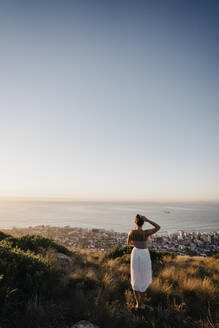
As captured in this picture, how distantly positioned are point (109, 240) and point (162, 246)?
6.20 meters

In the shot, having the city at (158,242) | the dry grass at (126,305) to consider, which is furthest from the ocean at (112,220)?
the dry grass at (126,305)

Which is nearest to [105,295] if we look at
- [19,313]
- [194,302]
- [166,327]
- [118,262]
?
[166,327]

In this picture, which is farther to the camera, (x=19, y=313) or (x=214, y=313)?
(x=214, y=313)

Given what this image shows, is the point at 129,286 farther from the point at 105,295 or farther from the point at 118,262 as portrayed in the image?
the point at 118,262

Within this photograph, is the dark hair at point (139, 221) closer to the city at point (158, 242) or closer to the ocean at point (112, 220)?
the city at point (158, 242)

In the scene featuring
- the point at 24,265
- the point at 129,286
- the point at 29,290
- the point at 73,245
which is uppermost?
the point at 24,265

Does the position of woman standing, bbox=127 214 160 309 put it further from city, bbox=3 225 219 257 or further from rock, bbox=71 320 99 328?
city, bbox=3 225 219 257

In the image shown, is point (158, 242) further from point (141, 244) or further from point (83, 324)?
point (83, 324)

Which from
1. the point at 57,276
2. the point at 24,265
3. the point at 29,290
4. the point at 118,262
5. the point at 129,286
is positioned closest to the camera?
the point at 29,290

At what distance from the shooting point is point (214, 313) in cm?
415

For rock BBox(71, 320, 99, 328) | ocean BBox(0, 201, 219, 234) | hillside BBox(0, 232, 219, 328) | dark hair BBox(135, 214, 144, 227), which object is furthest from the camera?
ocean BBox(0, 201, 219, 234)

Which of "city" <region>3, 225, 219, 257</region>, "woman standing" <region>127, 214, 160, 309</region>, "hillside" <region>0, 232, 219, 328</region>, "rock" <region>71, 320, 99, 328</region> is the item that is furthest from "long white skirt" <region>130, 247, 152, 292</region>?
"city" <region>3, 225, 219, 257</region>

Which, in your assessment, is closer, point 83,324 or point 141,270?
point 83,324

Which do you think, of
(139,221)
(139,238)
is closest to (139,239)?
(139,238)
